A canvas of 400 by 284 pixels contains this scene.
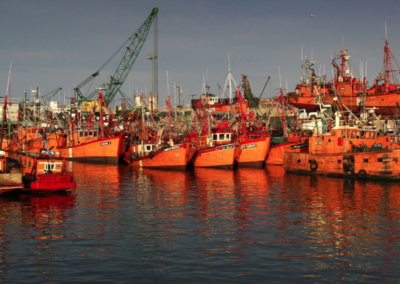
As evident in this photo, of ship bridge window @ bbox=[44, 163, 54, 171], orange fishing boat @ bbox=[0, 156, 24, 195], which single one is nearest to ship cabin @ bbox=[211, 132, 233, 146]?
ship bridge window @ bbox=[44, 163, 54, 171]

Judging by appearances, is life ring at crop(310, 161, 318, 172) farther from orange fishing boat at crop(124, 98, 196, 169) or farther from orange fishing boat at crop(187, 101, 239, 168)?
orange fishing boat at crop(124, 98, 196, 169)

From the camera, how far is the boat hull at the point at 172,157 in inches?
2301

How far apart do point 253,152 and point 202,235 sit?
38350mm

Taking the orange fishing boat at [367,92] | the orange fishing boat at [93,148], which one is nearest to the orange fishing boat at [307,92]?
the orange fishing boat at [367,92]

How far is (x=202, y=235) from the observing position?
23.0 meters

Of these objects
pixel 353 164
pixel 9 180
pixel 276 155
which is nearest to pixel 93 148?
pixel 276 155

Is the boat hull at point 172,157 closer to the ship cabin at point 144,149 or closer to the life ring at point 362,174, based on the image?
the ship cabin at point 144,149

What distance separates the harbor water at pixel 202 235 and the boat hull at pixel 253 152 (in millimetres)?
19443

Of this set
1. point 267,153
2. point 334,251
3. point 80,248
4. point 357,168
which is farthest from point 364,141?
point 80,248

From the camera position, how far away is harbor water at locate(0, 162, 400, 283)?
17.5 m

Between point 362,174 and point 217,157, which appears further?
point 217,157

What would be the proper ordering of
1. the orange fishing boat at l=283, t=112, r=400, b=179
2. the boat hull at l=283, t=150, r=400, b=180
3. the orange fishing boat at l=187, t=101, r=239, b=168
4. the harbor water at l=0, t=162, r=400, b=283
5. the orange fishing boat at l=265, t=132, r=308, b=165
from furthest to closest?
the orange fishing boat at l=265, t=132, r=308, b=165 < the orange fishing boat at l=187, t=101, r=239, b=168 < the orange fishing boat at l=283, t=112, r=400, b=179 < the boat hull at l=283, t=150, r=400, b=180 < the harbor water at l=0, t=162, r=400, b=283

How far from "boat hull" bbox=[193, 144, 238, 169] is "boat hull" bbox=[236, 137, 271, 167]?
2.11 metres

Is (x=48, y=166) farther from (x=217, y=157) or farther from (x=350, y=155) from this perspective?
(x=350, y=155)
